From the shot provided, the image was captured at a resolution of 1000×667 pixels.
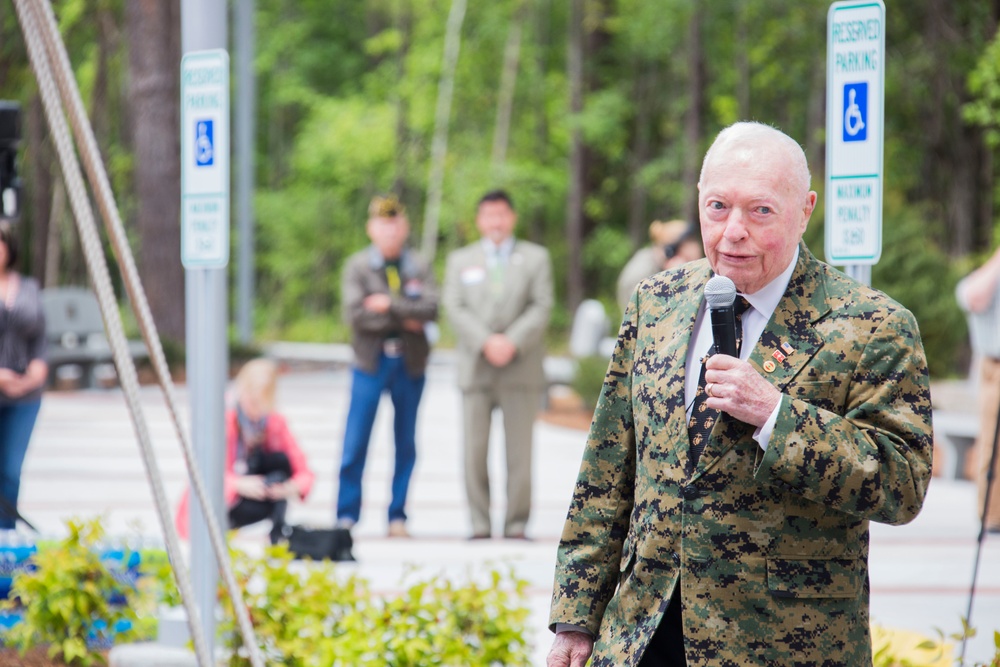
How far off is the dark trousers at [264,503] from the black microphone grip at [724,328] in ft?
19.2

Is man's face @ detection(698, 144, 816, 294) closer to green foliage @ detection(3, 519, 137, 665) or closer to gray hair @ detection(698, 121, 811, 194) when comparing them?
gray hair @ detection(698, 121, 811, 194)

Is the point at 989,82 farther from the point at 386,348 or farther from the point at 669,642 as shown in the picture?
Result: the point at 669,642

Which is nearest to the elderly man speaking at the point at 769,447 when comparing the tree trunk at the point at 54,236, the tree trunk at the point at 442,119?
the tree trunk at the point at 54,236

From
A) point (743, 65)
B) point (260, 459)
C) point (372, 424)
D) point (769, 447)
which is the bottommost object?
point (260, 459)

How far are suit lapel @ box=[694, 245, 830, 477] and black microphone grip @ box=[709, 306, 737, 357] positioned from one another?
A: 72 millimetres

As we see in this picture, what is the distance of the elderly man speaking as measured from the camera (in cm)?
239

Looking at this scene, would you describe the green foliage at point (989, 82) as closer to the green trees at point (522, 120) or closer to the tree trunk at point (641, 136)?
the green trees at point (522, 120)

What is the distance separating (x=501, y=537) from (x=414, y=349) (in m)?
1.34

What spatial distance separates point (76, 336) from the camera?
70.5 feet

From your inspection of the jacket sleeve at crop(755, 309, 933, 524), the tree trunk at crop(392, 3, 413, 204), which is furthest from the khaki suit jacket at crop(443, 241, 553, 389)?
the tree trunk at crop(392, 3, 413, 204)

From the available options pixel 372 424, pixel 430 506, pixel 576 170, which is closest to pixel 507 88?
pixel 576 170

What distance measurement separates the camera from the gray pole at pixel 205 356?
497 cm

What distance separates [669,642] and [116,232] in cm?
160

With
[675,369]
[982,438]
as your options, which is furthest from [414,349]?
[675,369]
